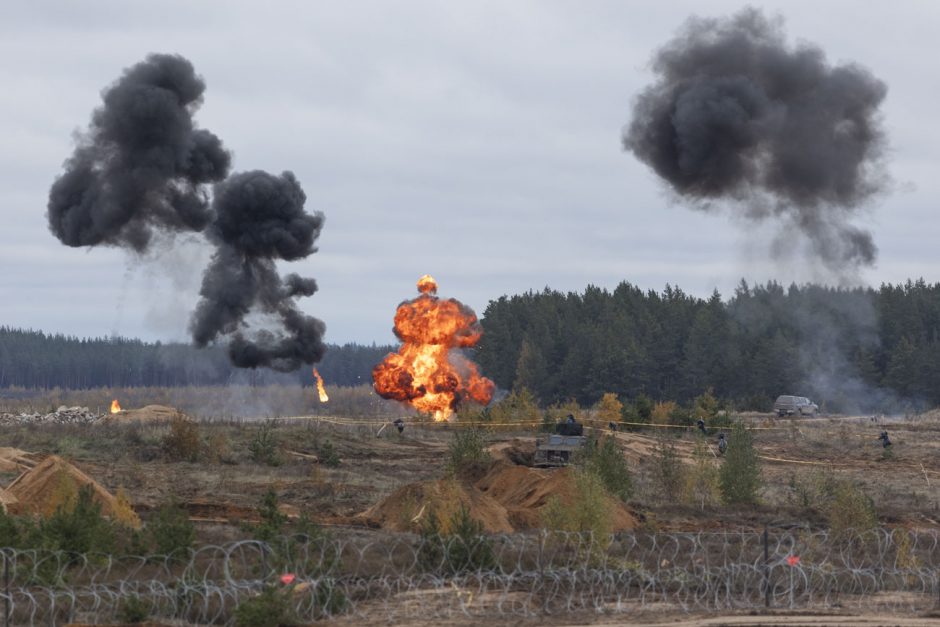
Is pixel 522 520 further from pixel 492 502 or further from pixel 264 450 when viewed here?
pixel 264 450

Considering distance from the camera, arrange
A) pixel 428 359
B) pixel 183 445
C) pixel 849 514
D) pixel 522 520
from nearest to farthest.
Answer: pixel 849 514 < pixel 522 520 < pixel 183 445 < pixel 428 359

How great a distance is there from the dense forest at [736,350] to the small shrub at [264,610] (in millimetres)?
90156

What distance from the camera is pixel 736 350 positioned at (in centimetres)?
11881

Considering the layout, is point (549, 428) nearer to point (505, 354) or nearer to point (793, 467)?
point (793, 467)

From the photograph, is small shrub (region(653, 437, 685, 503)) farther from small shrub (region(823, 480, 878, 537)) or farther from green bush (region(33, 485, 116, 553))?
green bush (region(33, 485, 116, 553))

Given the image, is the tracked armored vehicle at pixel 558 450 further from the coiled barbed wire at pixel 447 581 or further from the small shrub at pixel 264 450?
the coiled barbed wire at pixel 447 581

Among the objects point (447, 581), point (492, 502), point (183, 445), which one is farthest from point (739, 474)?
point (183, 445)

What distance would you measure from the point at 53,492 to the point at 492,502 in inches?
448

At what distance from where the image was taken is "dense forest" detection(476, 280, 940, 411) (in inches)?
4478

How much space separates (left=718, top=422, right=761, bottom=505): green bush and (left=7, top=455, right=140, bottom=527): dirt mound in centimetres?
1864

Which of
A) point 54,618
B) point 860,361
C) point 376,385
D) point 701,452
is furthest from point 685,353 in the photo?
point 54,618

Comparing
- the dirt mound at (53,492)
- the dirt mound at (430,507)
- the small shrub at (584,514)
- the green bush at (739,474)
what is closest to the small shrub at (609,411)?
the green bush at (739,474)

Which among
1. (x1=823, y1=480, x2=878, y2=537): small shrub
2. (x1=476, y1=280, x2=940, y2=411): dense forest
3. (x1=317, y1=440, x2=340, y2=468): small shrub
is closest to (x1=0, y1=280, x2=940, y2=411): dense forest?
(x1=476, y1=280, x2=940, y2=411): dense forest

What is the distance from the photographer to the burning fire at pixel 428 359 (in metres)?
81.4
